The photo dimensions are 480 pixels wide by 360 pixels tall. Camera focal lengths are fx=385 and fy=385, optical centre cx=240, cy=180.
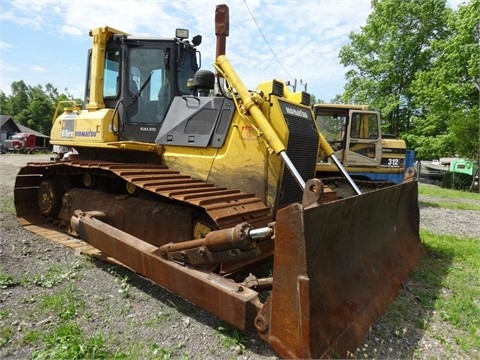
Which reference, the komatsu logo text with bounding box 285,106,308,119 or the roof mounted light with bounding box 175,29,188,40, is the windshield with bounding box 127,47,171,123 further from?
the komatsu logo text with bounding box 285,106,308,119

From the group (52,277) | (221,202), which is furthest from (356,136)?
(52,277)

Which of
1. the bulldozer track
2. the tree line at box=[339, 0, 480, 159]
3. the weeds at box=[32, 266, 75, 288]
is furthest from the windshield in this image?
the tree line at box=[339, 0, 480, 159]

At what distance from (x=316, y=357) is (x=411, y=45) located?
2751 cm

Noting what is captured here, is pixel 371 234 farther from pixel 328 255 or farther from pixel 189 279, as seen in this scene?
pixel 189 279

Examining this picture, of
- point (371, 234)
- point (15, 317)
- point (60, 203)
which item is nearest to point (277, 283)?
point (371, 234)

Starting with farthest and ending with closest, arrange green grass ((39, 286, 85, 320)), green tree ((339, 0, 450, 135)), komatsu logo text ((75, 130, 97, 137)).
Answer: green tree ((339, 0, 450, 135)) < komatsu logo text ((75, 130, 97, 137)) < green grass ((39, 286, 85, 320))

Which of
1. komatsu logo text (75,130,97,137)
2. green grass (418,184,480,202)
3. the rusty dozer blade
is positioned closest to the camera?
the rusty dozer blade

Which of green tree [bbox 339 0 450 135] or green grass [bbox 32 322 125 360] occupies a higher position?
green tree [bbox 339 0 450 135]

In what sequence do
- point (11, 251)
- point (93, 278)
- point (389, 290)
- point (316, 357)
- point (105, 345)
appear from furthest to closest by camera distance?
point (11, 251)
point (93, 278)
point (389, 290)
point (105, 345)
point (316, 357)

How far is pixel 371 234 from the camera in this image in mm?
3740

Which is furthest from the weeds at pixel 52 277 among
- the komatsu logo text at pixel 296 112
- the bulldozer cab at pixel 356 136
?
the bulldozer cab at pixel 356 136

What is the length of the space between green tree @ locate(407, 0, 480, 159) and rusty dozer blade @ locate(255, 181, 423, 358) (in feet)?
64.5

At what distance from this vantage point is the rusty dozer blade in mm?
2385

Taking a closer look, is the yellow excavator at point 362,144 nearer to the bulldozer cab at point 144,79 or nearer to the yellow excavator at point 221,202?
the yellow excavator at point 221,202
